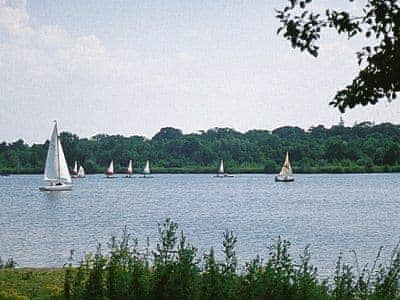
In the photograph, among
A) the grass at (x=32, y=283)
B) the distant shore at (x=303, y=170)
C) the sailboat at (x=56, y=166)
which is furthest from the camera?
the distant shore at (x=303, y=170)

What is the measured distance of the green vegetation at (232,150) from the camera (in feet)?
497

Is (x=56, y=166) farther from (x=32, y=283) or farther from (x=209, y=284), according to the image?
(x=209, y=284)

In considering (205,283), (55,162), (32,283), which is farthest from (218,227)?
(55,162)

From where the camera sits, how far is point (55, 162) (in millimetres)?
71250

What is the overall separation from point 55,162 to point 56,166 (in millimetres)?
1098

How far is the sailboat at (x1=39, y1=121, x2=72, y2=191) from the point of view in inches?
2749

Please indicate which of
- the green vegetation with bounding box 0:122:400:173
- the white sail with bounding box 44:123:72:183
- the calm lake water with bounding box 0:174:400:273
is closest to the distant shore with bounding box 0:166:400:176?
the green vegetation with bounding box 0:122:400:173

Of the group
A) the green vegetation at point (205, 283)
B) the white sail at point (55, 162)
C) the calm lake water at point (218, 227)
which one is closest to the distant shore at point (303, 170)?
the calm lake water at point (218, 227)

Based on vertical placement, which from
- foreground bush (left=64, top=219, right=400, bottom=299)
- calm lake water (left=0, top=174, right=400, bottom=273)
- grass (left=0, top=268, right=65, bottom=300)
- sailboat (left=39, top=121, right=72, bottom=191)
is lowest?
calm lake water (left=0, top=174, right=400, bottom=273)

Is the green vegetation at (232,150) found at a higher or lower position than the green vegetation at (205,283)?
higher

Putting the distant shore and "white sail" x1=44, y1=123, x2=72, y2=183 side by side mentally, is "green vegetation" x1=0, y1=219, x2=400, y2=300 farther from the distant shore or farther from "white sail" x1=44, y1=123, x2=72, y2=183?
the distant shore

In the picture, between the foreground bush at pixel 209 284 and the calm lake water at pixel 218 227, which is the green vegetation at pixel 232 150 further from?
the foreground bush at pixel 209 284

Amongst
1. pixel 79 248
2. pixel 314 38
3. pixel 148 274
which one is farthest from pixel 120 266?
pixel 79 248

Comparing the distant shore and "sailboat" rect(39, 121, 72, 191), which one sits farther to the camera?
the distant shore
